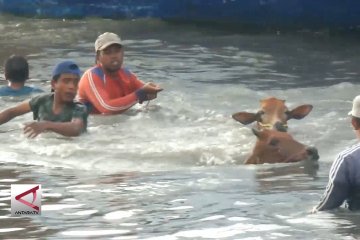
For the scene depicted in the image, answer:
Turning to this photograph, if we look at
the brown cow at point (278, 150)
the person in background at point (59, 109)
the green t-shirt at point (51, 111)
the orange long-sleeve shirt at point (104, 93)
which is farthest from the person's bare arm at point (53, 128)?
the brown cow at point (278, 150)

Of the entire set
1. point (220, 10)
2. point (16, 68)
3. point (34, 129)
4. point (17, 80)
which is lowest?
point (34, 129)

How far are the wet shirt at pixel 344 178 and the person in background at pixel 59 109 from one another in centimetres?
378

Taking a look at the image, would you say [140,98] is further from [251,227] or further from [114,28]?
[114,28]

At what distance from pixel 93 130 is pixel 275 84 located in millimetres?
3188

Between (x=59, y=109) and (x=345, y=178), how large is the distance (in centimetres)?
423

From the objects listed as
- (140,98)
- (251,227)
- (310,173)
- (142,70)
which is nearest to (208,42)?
(142,70)

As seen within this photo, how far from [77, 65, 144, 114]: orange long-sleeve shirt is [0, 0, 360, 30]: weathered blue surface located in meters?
6.05

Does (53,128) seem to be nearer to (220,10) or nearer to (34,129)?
(34,129)

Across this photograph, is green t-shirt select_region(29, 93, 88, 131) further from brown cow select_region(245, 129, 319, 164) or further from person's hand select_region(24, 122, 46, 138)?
brown cow select_region(245, 129, 319, 164)

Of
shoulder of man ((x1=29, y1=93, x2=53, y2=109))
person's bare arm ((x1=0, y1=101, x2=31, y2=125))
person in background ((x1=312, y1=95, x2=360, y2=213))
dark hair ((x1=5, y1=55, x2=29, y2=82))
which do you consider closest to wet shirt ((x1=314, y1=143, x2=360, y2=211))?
person in background ((x1=312, y1=95, x2=360, y2=213))

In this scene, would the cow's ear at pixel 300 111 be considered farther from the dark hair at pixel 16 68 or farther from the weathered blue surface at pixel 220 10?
the weathered blue surface at pixel 220 10

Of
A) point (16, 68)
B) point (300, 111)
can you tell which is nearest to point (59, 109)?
point (16, 68)

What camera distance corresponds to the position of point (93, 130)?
1019 centimetres

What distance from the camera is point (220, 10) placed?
56.2 feet
